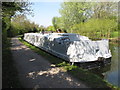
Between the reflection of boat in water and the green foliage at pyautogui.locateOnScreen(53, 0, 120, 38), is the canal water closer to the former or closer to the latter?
the reflection of boat in water

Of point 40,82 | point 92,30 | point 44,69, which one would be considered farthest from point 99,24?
point 40,82

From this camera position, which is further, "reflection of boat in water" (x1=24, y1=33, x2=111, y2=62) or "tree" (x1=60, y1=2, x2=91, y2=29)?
"tree" (x1=60, y1=2, x2=91, y2=29)

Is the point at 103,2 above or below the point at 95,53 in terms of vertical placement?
above

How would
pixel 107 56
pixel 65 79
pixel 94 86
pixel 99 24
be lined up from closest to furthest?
pixel 94 86 → pixel 65 79 → pixel 107 56 → pixel 99 24

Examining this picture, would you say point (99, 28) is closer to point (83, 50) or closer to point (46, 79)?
point (83, 50)

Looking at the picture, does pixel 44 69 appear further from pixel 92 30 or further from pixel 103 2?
pixel 103 2

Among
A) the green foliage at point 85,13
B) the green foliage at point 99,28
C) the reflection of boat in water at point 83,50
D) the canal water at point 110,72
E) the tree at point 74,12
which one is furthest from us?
the tree at point 74,12

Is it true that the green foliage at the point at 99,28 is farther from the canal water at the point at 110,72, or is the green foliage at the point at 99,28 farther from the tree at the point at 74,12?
the canal water at the point at 110,72

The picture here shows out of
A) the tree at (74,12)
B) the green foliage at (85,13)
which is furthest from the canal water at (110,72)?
the tree at (74,12)

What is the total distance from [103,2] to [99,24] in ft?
37.2

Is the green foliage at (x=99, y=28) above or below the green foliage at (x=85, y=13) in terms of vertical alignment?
below

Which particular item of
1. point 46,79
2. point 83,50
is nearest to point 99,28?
point 83,50

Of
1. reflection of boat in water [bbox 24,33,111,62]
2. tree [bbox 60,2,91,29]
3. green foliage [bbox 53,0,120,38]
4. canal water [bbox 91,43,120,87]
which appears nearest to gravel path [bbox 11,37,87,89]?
reflection of boat in water [bbox 24,33,111,62]

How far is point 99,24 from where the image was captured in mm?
Result: 26438
